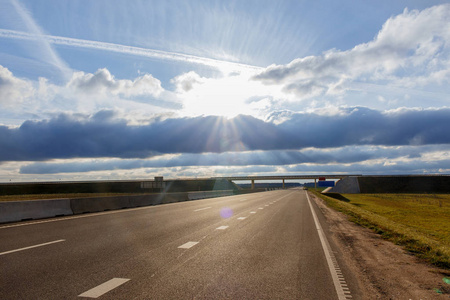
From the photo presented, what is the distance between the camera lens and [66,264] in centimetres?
659

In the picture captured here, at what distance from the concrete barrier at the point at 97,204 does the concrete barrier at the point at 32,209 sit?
50 centimetres

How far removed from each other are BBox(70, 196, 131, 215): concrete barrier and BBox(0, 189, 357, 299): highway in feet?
22.9

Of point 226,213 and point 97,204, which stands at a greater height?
point 97,204

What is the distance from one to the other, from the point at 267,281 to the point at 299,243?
425cm

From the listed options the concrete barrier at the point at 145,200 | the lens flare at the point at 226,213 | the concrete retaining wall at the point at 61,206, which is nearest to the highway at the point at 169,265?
the concrete retaining wall at the point at 61,206

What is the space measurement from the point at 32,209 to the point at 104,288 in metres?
12.6

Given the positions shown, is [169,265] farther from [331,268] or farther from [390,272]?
[390,272]

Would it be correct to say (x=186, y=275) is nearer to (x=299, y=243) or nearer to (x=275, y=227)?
(x=299, y=243)

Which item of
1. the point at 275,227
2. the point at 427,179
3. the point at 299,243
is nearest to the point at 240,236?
the point at 299,243

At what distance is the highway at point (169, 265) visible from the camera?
5.03 meters

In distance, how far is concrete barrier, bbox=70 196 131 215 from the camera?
1819 centimetres

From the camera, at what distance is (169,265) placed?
6582 millimetres

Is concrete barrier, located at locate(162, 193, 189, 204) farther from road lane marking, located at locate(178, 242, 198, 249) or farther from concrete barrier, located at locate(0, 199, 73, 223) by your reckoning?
road lane marking, located at locate(178, 242, 198, 249)

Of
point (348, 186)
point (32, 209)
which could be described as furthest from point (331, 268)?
point (348, 186)
